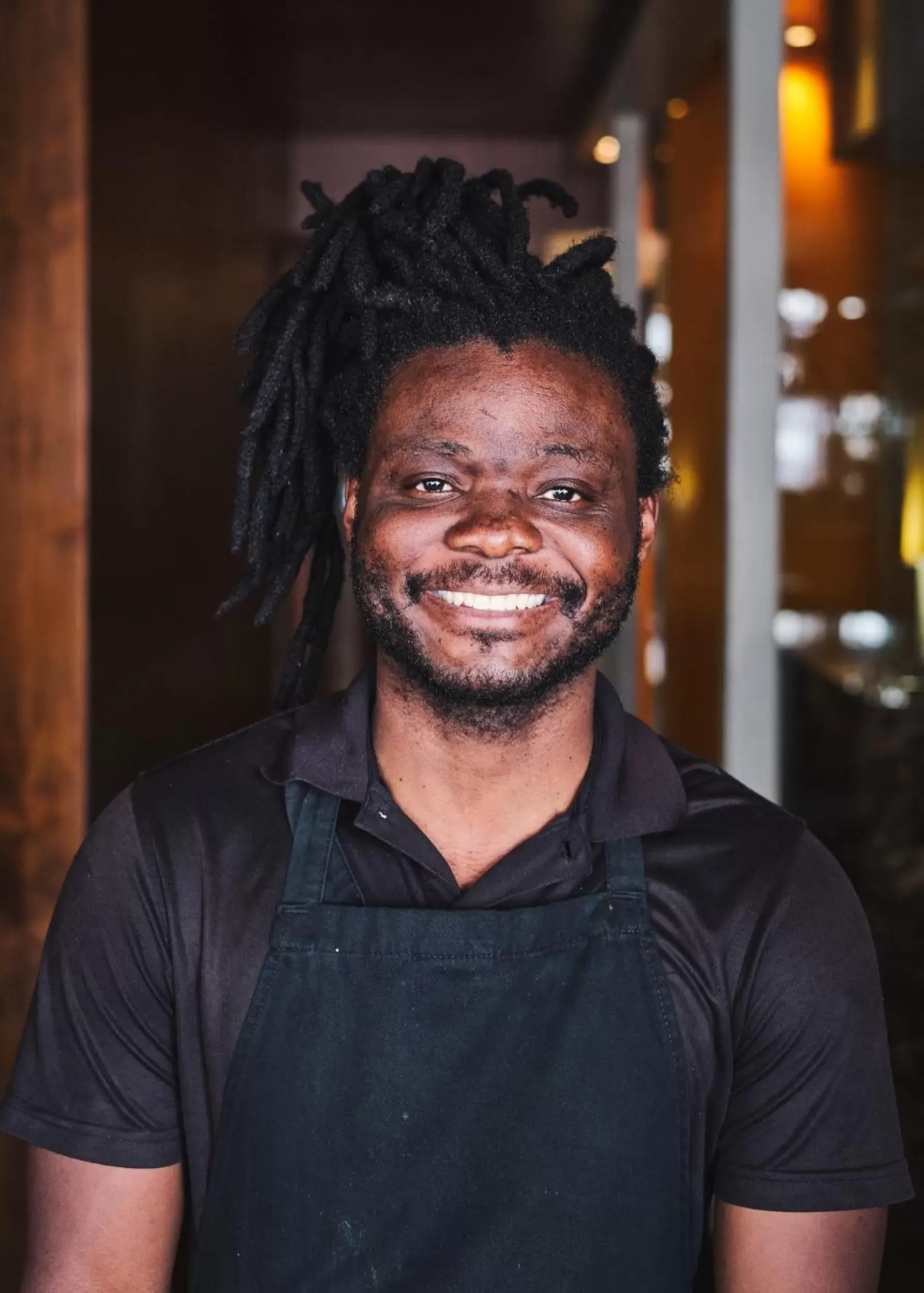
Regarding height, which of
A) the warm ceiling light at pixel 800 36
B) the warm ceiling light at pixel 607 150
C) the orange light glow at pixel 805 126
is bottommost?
the orange light glow at pixel 805 126

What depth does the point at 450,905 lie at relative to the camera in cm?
127

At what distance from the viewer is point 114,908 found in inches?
48.8

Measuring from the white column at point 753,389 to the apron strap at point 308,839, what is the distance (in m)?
1.33

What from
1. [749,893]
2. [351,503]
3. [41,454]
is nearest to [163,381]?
[41,454]

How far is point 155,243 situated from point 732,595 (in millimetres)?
1345

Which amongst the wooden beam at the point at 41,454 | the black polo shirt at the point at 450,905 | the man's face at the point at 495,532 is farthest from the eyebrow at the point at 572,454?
the wooden beam at the point at 41,454

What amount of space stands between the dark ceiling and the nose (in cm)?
249

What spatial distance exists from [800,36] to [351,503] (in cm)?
152

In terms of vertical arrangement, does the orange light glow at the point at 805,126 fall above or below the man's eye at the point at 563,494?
above

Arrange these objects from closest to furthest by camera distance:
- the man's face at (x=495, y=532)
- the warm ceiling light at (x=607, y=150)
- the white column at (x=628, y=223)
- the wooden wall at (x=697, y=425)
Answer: the man's face at (x=495, y=532)
the wooden wall at (x=697, y=425)
the white column at (x=628, y=223)
the warm ceiling light at (x=607, y=150)

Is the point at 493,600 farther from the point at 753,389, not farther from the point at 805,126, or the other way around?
the point at 805,126

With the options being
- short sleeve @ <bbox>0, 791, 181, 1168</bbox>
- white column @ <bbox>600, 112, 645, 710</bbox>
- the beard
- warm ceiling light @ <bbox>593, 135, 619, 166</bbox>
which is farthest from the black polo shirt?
warm ceiling light @ <bbox>593, 135, 619, 166</bbox>

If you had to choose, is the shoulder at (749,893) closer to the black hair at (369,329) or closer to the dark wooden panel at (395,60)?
the black hair at (369,329)

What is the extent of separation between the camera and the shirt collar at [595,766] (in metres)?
1.29
